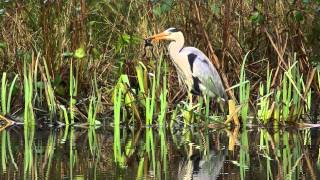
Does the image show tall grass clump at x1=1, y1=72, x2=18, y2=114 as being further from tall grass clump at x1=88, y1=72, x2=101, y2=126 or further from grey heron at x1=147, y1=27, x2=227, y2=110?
grey heron at x1=147, y1=27, x2=227, y2=110

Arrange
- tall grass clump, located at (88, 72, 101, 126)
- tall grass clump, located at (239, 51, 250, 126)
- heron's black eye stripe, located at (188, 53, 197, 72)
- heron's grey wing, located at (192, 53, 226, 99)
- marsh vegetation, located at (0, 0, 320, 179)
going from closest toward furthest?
1. marsh vegetation, located at (0, 0, 320, 179)
2. tall grass clump, located at (239, 51, 250, 126)
3. tall grass clump, located at (88, 72, 101, 126)
4. heron's grey wing, located at (192, 53, 226, 99)
5. heron's black eye stripe, located at (188, 53, 197, 72)

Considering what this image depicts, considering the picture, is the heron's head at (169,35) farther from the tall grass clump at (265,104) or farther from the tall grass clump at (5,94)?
the tall grass clump at (5,94)

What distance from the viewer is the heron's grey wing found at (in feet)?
34.6

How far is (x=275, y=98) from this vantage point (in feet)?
32.8

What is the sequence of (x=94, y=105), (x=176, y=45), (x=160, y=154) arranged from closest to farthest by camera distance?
(x=160, y=154) < (x=94, y=105) < (x=176, y=45)

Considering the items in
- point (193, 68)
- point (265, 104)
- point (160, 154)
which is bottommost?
point (160, 154)

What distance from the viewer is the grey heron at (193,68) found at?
10.6m

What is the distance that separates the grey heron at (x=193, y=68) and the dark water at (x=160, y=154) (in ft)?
2.68

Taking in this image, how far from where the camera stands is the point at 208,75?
1072 centimetres

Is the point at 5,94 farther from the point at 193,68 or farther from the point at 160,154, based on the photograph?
the point at 160,154

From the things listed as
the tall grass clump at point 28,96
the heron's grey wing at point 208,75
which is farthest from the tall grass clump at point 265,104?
the tall grass clump at point 28,96

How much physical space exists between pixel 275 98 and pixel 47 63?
2.70 meters

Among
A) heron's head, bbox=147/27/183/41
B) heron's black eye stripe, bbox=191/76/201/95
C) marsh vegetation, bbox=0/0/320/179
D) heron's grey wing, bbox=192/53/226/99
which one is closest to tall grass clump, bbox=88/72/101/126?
marsh vegetation, bbox=0/0/320/179

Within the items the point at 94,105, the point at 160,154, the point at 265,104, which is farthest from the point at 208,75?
the point at 160,154
